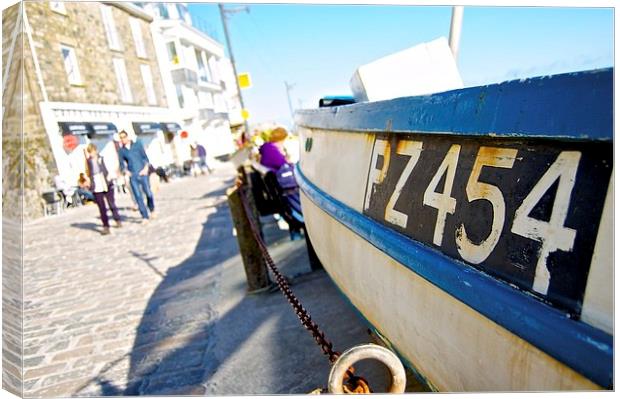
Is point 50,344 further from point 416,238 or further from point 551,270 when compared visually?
point 551,270

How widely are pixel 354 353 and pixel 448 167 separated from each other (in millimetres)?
653

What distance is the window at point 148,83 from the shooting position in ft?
72.2

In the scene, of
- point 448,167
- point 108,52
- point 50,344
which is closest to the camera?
point 448,167

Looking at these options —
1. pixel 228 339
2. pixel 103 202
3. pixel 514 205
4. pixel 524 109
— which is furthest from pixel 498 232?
pixel 103 202

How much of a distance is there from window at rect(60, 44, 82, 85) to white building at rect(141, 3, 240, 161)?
7655 millimetres

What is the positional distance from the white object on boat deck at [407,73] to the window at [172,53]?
33.4 metres

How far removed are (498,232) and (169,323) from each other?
326cm

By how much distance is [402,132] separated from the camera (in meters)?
1.53

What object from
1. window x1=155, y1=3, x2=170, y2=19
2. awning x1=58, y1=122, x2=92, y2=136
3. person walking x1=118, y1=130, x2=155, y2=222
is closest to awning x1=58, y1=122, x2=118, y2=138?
awning x1=58, y1=122, x2=92, y2=136

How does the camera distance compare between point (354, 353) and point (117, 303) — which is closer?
point (354, 353)

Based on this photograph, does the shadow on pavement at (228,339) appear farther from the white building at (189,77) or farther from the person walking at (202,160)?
the white building at (189,77)

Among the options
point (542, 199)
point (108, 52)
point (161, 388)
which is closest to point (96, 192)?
point (161, 388)

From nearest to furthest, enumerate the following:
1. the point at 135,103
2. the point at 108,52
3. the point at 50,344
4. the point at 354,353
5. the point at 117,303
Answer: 1. the point at 354,353
2. the point at 50,344
3. the point at 117,303
4. the point at 108,52
5. the point at 135,103

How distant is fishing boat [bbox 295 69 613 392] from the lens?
2.88 ft
